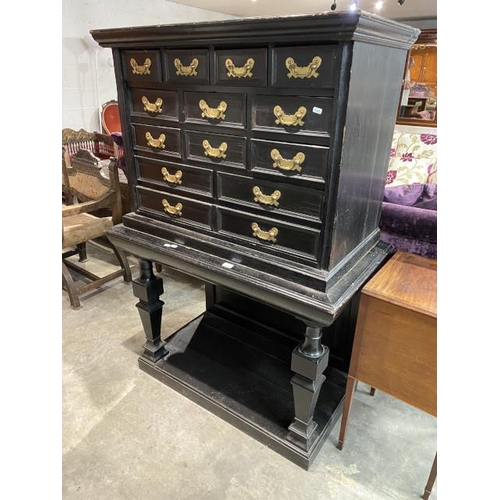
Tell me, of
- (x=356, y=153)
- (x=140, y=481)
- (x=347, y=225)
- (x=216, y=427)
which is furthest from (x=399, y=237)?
(x=140, y=481)

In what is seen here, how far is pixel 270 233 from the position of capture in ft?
4.03

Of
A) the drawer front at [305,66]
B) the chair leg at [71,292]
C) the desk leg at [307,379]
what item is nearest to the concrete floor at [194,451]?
the desk leg at [307,379]

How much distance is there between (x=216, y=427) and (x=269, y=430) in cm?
25

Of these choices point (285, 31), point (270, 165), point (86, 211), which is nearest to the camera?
point (285, 31)

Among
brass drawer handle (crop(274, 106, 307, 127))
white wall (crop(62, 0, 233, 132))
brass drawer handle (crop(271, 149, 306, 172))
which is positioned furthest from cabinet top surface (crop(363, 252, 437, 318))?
white wall (crop(62, 0, 233, 132))

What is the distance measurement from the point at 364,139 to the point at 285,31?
39 cm

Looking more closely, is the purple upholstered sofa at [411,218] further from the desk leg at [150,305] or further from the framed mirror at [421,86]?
the framed mirror at [421,86]

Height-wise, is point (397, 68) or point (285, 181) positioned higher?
point (397, 68)

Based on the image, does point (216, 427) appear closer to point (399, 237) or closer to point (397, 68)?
point (399, 237)

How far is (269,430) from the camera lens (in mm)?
1545

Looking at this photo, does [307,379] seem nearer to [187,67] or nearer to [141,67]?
[187,67]

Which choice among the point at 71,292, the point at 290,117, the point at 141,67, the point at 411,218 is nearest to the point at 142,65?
the point at 141,67

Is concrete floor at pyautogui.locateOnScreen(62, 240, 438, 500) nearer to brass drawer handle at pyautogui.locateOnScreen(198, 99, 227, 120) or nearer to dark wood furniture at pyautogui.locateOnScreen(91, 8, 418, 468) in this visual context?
dark wood furniture at pyautogui.locateOnScreen(91, 8, 418, 468)

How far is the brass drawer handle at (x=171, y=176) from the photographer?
4.60 ft
